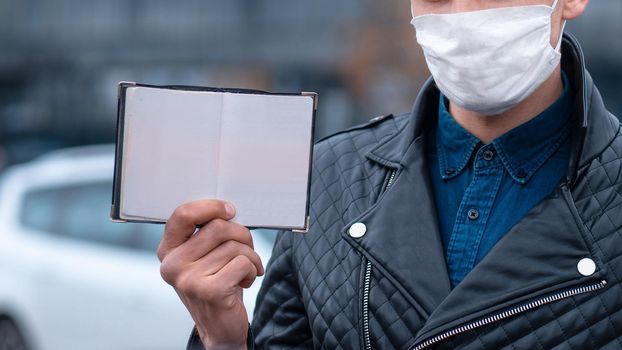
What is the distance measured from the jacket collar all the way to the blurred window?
194 inches

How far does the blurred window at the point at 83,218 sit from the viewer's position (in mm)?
7410

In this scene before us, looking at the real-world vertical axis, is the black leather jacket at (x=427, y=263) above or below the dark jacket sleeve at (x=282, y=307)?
above

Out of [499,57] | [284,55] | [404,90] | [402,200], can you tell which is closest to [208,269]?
[402,200]

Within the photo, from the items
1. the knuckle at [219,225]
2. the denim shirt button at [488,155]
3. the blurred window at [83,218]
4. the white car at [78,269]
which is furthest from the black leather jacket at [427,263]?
the blurred window at [83,218]

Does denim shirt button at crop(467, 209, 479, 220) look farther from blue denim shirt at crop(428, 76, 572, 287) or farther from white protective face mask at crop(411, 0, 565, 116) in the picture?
white protective face mask at crop(411, 0, 565, 116)

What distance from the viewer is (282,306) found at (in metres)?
2.55

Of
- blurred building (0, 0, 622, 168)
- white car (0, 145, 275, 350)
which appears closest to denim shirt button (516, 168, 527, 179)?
white car (0, 145, 275, 350)

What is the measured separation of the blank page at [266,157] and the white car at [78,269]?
4.44 metres

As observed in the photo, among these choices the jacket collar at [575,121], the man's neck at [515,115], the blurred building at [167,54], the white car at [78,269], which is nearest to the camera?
the jacket collar at [575,121]

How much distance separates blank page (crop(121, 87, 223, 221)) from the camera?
2.13 metres

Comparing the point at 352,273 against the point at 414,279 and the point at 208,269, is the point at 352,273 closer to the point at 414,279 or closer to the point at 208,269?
the point at 414,279

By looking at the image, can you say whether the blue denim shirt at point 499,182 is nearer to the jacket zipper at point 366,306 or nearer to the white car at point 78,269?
the jacket zipper at point 366,306

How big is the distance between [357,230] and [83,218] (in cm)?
564

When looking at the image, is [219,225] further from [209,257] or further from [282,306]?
[282,306]
